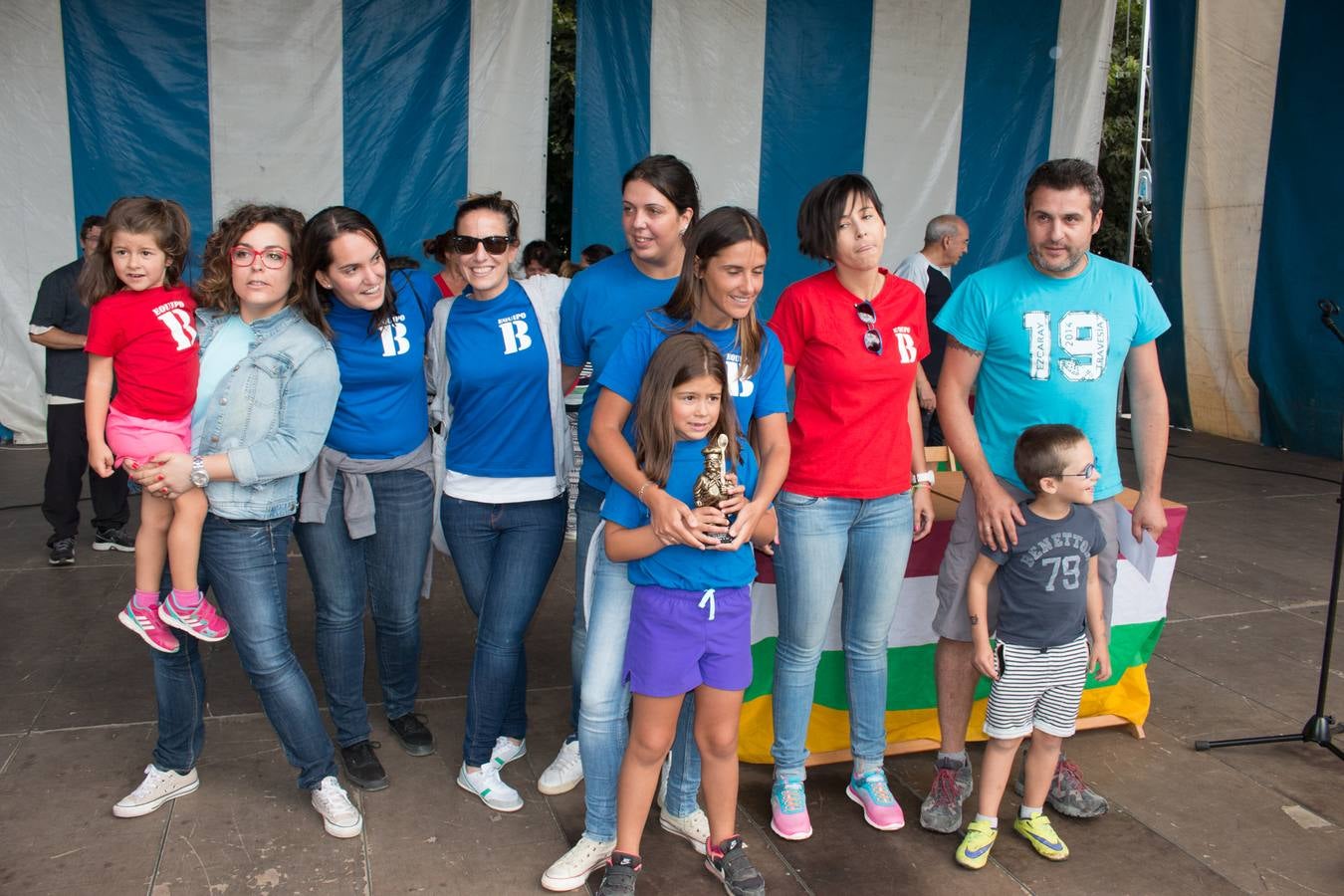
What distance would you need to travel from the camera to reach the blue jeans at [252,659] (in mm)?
2777

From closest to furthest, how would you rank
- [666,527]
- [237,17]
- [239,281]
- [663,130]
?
1. [666,527]
2. [239,281]
3. [237,17]
4. [663,130]

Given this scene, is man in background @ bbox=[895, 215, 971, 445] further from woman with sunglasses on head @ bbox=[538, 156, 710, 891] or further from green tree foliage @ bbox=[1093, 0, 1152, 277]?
green tree foliage @ bbox=[1093, 0, 1152, 277]

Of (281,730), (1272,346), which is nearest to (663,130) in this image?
(1272,346)

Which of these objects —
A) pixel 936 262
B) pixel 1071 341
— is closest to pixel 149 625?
pixel 1071 341

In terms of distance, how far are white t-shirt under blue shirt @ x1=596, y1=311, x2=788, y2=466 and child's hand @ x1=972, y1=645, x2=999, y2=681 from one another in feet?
2.71

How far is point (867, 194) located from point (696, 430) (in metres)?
0.81

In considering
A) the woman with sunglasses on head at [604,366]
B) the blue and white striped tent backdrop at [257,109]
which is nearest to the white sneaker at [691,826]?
the woman with sunglasses on head at [604,366]

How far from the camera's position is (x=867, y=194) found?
2.76 meters

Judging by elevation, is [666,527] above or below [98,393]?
below

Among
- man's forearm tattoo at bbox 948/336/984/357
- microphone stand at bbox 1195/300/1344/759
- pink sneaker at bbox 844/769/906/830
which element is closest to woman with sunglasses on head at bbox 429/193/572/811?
pink sneaker at bbox 844/769/906/830

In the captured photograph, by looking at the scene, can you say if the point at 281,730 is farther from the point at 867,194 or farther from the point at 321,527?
the point at 867,194

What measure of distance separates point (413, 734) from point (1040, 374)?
216cm

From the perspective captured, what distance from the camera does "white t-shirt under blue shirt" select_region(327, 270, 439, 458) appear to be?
2920 mm

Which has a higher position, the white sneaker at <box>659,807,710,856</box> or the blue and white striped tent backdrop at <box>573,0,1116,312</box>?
the blue and white striped tent backdrop at <box>573,0,1116,312</box>
